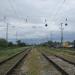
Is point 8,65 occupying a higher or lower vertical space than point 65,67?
lower

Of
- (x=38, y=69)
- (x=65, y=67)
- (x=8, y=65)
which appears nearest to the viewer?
(x=38, y=69)

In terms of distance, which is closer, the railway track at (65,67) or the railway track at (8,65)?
the railway track at (65,67)

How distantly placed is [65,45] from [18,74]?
370ft

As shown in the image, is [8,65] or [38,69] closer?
[38,69]

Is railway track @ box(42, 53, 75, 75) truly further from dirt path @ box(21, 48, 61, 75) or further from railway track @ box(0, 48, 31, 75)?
railway track @ box(0, 48, 31, 75)

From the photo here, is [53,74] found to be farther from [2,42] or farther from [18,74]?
[2,42]

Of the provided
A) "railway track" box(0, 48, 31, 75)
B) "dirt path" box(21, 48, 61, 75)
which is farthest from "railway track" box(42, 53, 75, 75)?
"railway track" box(0, 48, 31, 75)

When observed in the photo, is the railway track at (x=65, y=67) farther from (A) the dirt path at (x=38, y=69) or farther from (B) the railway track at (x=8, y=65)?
(B) the railway track at (x=8, y=65)

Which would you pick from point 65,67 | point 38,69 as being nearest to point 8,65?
point 38,69

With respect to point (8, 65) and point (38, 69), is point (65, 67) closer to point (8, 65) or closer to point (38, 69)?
point (38, 69)

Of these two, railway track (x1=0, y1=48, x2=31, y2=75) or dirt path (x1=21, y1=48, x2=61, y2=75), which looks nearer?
dirt path (x1=21, y1=48, x2=61, y2=75)

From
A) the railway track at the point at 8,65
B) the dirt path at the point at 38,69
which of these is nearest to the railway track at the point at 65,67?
the dirt path at the point at 38,69

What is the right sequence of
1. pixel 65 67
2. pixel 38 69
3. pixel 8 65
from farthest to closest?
1. pixel 8 65
2. pixel 65 67
3. pixel 38 69

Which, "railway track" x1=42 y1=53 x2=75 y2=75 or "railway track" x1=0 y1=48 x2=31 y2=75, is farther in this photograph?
"railway track" x1=0 y1=48 x2=31 y2=75
